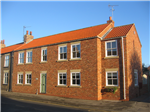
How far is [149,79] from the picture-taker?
81.1 ft

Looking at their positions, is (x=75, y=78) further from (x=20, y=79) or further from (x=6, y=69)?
(x=6, y=69)

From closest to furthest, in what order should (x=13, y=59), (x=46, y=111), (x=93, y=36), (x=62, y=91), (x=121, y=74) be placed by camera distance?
1. (x=46, y=111)
2. (x=121, y=74)
3. (x=93, y=36)
4. (x=62, y=91)
5. (x=13, y=59)

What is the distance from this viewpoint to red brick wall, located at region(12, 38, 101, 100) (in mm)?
15836

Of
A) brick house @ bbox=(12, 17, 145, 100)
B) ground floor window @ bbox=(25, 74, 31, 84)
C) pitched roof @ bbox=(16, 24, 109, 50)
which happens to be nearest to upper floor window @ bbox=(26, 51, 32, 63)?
brick house @ bbox=(12, 17, 145, 100)

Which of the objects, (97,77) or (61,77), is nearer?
(97,77)

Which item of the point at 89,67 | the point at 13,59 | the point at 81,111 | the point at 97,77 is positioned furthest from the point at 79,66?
the point at 13,59

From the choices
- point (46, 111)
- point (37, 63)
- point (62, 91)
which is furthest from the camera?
point (37, 63)

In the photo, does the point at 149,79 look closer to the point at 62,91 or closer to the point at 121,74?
the point at 121,74

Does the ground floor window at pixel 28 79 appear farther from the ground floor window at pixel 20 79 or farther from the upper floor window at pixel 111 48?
the upper floor window at pixel 111 48

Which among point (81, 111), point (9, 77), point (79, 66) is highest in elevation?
point (79, 66)

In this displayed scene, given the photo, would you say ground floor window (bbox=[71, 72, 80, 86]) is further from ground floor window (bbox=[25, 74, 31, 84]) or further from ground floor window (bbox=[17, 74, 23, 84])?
ground floor window (bbox=[17, 74, 23, 84])

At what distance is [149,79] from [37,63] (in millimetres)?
17765

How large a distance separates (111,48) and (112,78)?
3138 millimetres

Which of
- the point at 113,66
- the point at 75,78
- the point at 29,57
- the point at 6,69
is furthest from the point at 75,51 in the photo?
the point at 6,69
